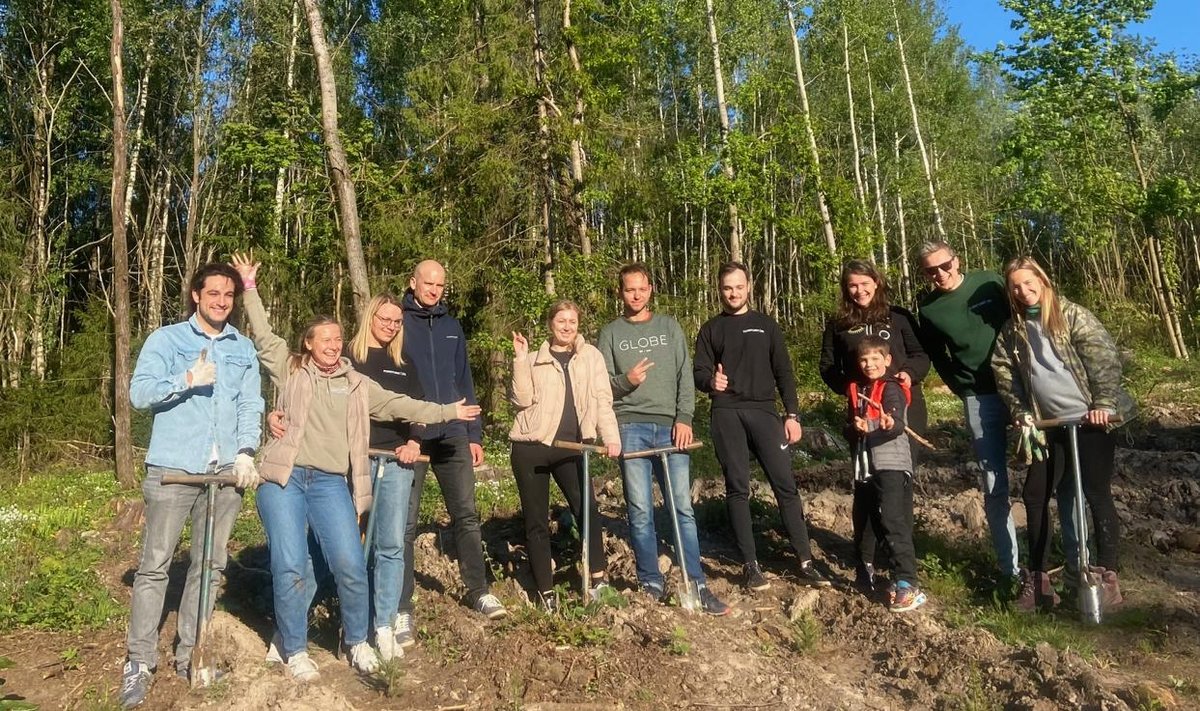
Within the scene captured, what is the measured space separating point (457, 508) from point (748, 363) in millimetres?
1937

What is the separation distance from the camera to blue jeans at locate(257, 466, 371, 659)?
14.5ft

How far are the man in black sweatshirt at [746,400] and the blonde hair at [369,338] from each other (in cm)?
179

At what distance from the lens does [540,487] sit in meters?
5.29

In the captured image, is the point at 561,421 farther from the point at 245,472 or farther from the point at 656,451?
the point at 245,472

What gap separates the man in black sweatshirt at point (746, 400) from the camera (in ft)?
17.9

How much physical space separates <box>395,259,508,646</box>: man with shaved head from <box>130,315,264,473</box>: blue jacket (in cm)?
93

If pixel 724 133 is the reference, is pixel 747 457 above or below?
below

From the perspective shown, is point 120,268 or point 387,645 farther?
point 120,268

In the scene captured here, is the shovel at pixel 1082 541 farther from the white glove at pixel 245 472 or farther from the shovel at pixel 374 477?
the white glove at pixel 245 472

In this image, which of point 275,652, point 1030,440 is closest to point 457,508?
point 275,652

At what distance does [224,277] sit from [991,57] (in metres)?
19.6

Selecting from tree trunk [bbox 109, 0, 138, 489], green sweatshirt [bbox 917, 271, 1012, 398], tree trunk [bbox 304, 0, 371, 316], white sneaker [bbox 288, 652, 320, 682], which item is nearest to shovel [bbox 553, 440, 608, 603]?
white sneaker [bbox 288, 652, 320, 682]

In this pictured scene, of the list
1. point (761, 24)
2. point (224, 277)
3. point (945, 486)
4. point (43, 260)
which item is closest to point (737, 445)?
point (224, 277)

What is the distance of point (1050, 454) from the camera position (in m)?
5.06
